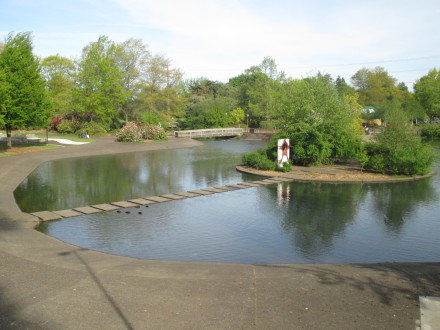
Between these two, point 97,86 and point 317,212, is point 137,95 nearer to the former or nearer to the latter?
point 97,86

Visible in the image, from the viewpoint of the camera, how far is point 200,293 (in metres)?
6.57

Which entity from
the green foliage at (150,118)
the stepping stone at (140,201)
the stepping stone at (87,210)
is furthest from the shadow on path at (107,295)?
the green foliage at (150,118)

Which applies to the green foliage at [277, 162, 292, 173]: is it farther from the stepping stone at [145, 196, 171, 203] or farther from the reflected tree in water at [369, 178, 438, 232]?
the stepping stone at [145, 196, 171, 203]

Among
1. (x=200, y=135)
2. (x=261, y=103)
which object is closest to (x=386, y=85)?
(x=261, y=103)

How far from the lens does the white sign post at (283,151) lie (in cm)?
2322

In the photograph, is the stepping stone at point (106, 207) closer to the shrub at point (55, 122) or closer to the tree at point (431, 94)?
the shrub at point (55, 122)

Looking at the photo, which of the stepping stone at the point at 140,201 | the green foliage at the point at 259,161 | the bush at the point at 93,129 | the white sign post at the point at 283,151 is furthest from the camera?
the bush at the point at 93,129

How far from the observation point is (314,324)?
5.59m

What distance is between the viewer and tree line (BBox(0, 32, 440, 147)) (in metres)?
Result: 26.9

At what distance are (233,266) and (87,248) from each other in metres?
4.21

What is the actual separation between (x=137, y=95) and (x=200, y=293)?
5201 cm

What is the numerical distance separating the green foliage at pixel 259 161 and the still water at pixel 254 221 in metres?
2.06

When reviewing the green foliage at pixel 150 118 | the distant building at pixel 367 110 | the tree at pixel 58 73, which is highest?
the tree at pixel 58 73

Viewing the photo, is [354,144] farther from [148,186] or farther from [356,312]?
[356,312]
